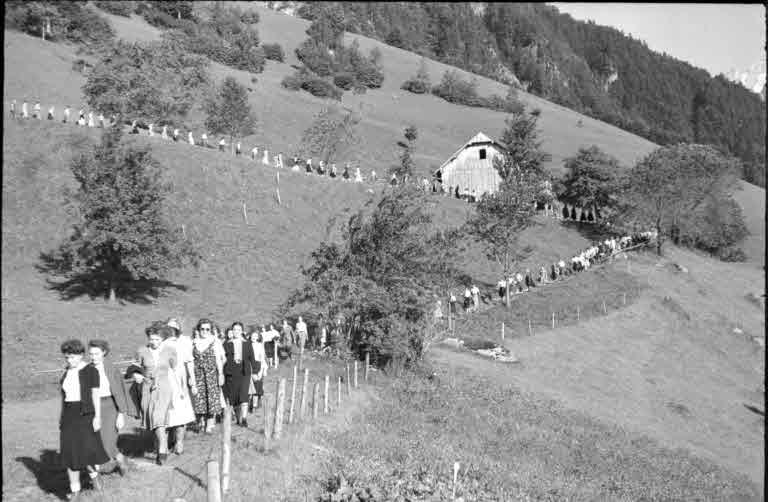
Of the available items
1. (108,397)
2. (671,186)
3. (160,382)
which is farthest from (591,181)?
(108,397)

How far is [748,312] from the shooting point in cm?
4750

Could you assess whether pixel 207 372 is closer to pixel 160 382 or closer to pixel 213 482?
pixel 160 382

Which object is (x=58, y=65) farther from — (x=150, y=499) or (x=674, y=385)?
(x=150, y=499)

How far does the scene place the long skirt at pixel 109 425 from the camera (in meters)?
8.46

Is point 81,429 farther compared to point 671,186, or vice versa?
point 671,186

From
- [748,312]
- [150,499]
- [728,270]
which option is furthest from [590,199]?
[150,499]

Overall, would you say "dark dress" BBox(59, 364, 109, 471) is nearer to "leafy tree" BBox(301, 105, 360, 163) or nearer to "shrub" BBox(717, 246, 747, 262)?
"leafy tree" BBox(301, 105, 360, 163)

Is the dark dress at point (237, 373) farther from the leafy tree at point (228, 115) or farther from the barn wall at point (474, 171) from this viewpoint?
the barn wall at point (474, 171)

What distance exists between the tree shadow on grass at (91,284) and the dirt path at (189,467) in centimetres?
1396

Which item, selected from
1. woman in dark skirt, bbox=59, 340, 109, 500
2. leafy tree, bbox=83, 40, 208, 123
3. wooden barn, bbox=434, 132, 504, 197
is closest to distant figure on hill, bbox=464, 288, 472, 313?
leafy tree, bbox=83, 40, 208, 123

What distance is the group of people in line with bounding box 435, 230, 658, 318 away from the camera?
110 feet

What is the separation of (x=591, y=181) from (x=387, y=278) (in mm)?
47621

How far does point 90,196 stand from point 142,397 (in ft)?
60.1

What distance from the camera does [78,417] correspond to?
817 cm
